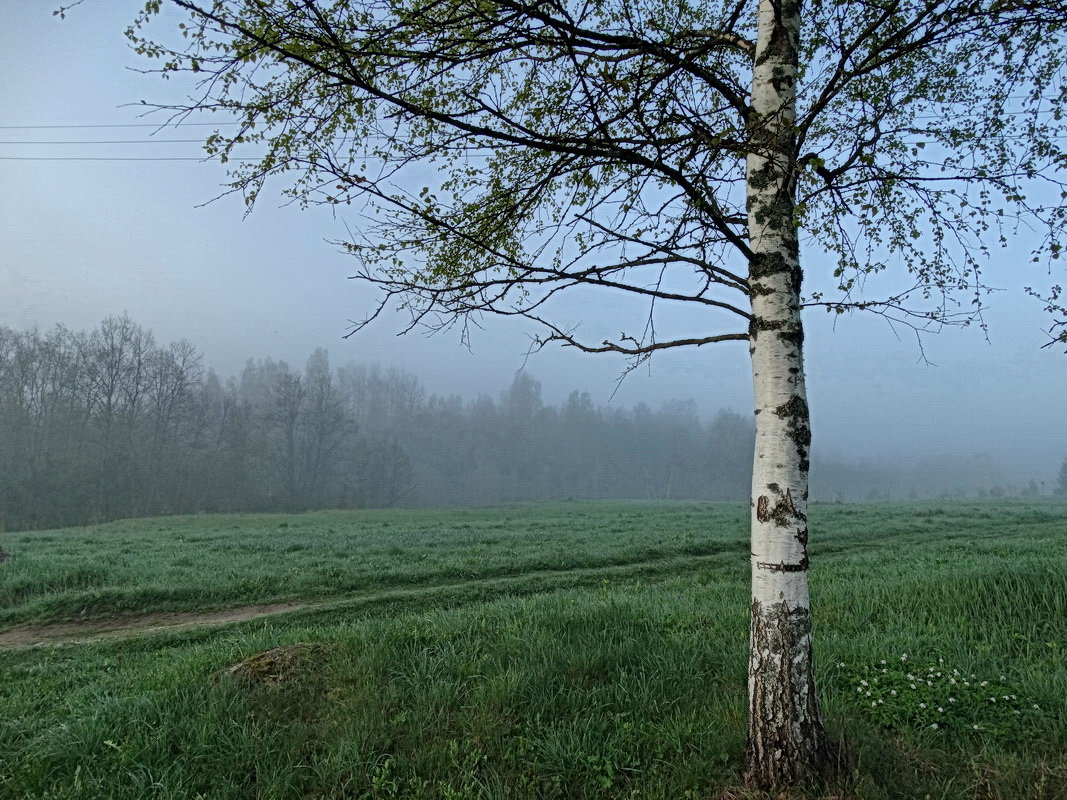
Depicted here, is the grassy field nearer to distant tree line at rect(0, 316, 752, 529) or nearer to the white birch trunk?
the white birch trunk

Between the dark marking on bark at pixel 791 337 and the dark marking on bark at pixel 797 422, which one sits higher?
the dark marking on bark at pixel 791 337

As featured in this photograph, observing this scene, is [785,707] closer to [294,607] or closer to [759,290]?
[759,290]

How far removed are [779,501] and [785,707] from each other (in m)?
1.25

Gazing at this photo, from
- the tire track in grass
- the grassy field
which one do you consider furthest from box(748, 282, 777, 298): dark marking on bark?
the tire track in grass

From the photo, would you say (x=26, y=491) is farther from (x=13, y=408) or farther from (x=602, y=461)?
(x=602, y=461)

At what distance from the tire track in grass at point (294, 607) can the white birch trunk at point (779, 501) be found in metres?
8.50

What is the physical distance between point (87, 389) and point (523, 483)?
55010 millimetres

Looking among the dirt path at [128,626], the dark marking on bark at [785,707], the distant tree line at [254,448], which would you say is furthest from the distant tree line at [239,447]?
the dark marking on bark at [785,707]

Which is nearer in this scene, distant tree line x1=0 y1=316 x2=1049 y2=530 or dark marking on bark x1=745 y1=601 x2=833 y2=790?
dark marking on bark x1=745 y1=601 x2=833 y2=790

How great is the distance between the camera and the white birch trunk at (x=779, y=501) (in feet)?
11.5

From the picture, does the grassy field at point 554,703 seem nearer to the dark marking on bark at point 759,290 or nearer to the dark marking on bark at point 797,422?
the dark marking on bark at point 797,422

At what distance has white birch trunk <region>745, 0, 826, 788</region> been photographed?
3514 millimetres

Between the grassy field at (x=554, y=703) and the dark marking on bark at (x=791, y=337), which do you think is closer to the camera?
the dark marking on bark at (x=791, y=337)

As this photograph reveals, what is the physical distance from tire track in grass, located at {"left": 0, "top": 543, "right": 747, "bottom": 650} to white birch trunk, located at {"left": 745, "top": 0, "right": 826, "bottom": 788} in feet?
27.9
